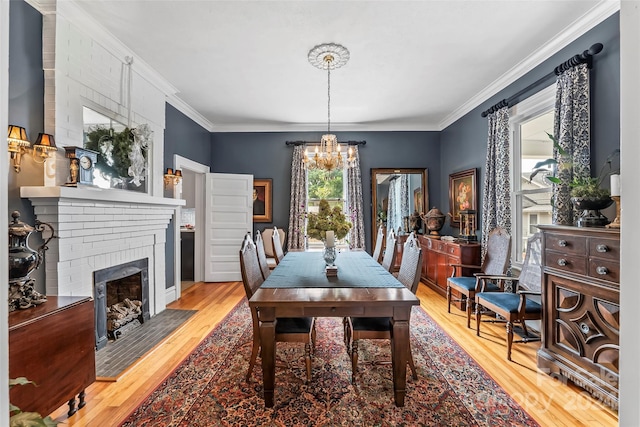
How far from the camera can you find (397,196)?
5.79 m

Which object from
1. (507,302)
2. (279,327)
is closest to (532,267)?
(507,302)

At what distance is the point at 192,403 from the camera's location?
197 centimetres

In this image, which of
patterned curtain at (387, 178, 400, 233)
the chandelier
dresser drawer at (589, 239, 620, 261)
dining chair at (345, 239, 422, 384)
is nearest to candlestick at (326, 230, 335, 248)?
dining chair at (345, 239, 422, 384)

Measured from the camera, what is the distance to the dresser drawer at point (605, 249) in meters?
1.80

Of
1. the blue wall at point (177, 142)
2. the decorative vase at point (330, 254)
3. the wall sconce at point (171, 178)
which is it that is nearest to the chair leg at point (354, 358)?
the decorative vase at point (330, 254)

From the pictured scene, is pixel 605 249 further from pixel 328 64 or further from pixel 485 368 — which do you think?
pixel 328 64


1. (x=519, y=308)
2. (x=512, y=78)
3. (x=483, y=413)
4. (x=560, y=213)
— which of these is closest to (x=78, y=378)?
(x=483, y=413)

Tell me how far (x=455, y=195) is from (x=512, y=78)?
75.2 inches

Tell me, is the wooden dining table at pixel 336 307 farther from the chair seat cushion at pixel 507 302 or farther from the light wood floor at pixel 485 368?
the chair seat cushion at pixel 507 302

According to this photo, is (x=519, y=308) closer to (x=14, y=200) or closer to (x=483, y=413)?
(x=483, y=413)

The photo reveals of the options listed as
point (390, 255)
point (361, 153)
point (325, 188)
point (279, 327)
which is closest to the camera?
point (279, 327)

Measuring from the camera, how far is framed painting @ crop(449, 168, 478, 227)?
437 centimetres

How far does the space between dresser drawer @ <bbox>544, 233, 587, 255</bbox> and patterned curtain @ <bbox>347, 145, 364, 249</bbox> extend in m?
3.39

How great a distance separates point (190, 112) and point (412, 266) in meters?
4.10
